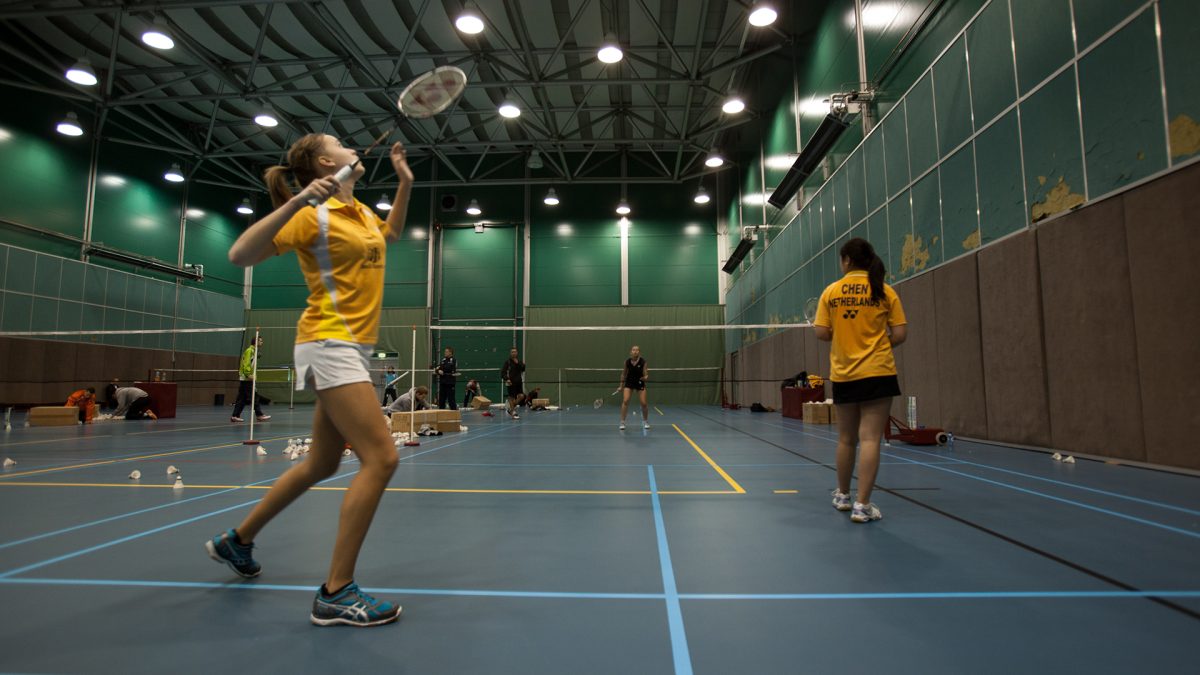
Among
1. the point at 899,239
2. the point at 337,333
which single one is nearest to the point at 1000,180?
the point at 899,239

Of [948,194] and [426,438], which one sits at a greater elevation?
[948,194]

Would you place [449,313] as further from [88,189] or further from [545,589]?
[545,589]

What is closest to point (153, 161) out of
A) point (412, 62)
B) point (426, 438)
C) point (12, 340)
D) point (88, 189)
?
point (88, 189)

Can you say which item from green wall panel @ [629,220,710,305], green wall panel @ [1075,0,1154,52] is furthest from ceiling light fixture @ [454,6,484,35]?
green wall panel @ [629,220,710,305]

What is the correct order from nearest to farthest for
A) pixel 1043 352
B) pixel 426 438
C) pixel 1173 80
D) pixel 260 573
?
pixel 260 573, pixel 1173 80, pixel 1043 352, pixel 426 438

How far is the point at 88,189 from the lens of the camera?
2198cm

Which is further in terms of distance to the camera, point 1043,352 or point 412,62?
point 412,62

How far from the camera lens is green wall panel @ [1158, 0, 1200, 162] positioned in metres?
5.18

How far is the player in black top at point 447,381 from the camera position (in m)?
16.2

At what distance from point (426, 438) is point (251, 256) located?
822 centimetres

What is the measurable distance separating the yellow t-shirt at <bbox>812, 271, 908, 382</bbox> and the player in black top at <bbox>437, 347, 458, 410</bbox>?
1279 centimetres

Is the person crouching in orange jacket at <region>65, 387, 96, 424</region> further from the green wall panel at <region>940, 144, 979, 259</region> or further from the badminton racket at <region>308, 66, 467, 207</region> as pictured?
the green wall panel at <region>940, 144, 979, 259</region>

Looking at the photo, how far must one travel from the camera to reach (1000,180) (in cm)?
791

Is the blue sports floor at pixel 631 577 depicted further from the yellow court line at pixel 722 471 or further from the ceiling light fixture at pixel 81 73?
the ceiling light fixture at pixel 81 73
